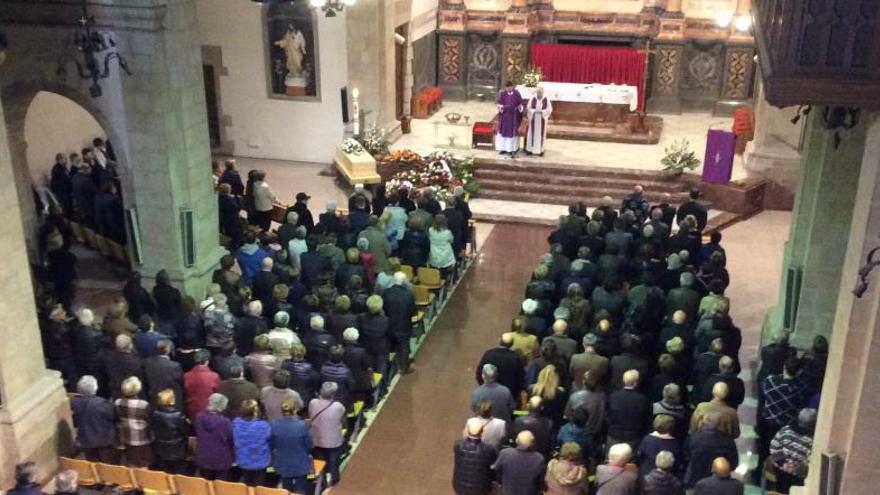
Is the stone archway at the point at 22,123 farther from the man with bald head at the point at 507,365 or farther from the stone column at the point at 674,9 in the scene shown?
the stone column at the point at 674,9

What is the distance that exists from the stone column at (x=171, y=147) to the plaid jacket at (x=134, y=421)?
3.78m

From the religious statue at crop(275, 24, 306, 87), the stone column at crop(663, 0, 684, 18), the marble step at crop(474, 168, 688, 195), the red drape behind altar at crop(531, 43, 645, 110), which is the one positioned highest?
the stone column at crop(663, 0, 684, 18)

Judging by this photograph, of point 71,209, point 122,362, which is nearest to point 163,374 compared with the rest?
point 122,362

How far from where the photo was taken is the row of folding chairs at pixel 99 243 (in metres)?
13.9

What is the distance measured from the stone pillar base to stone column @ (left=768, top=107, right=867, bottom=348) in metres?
7.74

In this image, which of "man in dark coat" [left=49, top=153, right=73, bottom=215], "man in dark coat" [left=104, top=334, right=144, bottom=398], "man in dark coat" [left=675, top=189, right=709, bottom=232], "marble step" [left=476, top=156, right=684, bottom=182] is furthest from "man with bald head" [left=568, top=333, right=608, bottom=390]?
"man in dark coat" [left=49, top=153, right=73, bottom=215]

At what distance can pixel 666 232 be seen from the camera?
12.4 metres

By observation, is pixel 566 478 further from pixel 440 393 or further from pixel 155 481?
pixel 155 481

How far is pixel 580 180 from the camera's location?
57.3ft

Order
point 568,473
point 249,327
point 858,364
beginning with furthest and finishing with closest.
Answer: point 249,327 → point 568,473 → point 858,364

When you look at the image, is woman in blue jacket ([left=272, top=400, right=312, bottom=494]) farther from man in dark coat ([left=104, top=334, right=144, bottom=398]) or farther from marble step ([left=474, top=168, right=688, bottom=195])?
marble step ([left=474, top=168, right=688, bottom=195])

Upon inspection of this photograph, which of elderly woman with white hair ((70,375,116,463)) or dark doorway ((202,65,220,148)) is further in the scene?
dark doorway ((202,65,220,148))

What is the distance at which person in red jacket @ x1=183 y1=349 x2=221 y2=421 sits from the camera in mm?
8906

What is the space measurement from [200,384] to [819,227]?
6.55 meters
